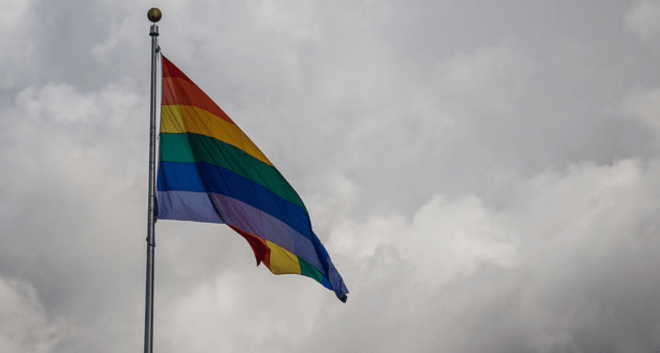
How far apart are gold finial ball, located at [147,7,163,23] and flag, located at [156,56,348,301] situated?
4.13ft

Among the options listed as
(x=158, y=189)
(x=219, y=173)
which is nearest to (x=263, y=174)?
(x=219, y=173)

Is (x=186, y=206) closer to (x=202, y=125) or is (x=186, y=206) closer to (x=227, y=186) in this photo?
(x=227, y=186)

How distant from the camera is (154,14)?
75.8ft

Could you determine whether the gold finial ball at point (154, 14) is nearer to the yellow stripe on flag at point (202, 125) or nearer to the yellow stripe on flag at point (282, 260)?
the yellow stripe on flag at point (202, 125)

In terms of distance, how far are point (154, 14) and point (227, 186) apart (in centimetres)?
566

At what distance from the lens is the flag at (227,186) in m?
22.8

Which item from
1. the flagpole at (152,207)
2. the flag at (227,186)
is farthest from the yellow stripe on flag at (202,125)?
the flagpole at (152,207)

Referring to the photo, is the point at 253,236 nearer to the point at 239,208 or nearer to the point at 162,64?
the point at 239,208

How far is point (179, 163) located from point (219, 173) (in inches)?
52.9

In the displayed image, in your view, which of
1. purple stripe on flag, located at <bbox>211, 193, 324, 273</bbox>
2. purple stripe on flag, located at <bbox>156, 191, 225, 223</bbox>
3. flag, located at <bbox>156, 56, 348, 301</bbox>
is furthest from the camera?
purple stripe on flag, located at <bbox>211, 193, 324, 273</bbox>

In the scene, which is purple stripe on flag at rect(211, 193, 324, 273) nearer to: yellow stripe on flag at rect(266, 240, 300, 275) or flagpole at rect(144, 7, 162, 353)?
yellow stripe on flag at rect(266, 240, 300, 275)

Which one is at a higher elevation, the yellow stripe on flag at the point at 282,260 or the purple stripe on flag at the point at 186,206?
the purple stripe on flag at the point at 186,206

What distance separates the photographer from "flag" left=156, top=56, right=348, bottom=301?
74.8 ft

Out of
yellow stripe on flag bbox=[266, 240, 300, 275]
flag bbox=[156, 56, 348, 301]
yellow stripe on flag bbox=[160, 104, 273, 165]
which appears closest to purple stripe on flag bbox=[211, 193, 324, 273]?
flag bbox=[156, 56, 348, 301]
